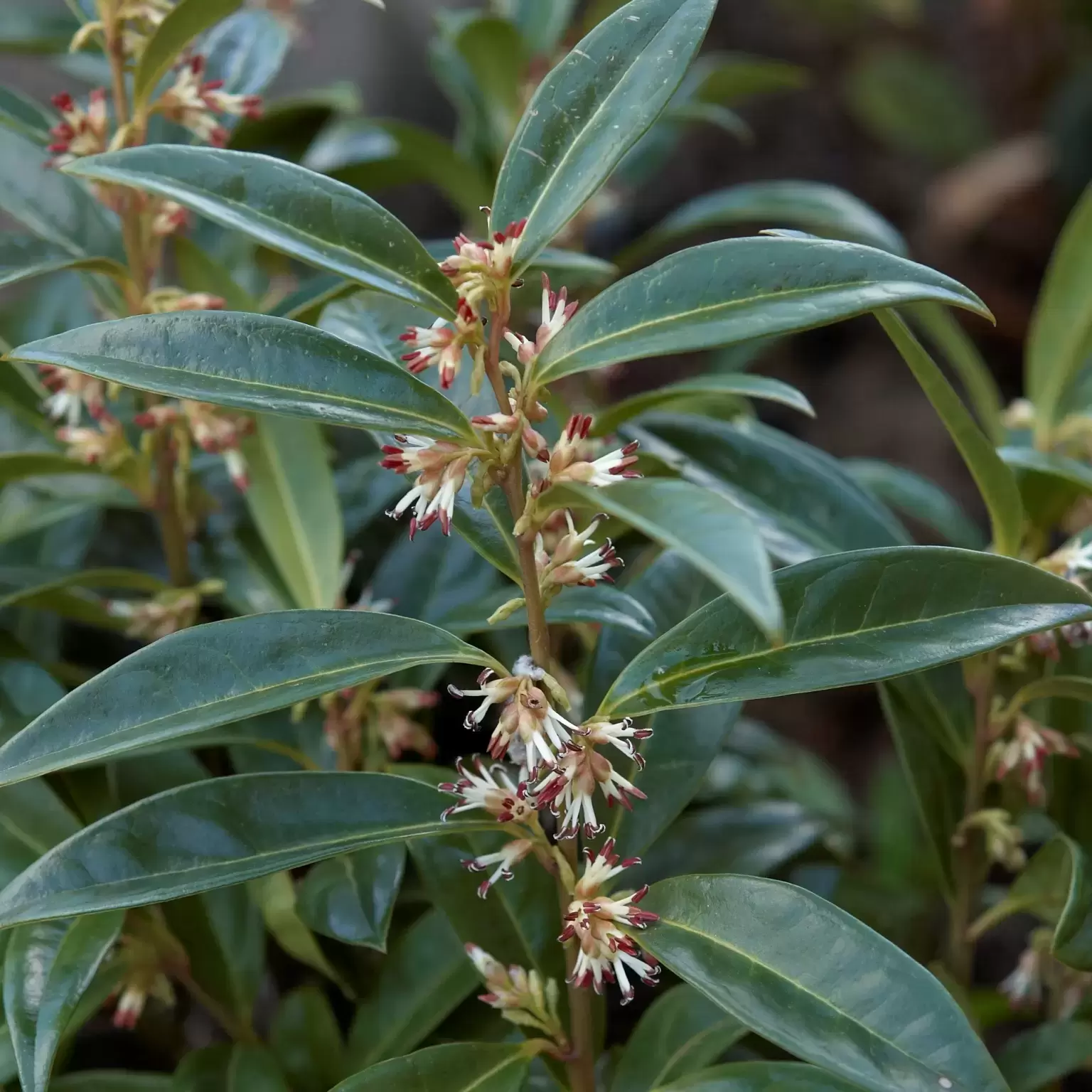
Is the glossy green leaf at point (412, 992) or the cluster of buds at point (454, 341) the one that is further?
the glossy green leaf at point (412, 992)

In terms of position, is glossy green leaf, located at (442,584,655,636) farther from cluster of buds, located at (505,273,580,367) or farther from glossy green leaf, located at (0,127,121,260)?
glossy green leaf, located at (0,127,121,260)

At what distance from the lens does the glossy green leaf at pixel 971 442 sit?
1.88ft

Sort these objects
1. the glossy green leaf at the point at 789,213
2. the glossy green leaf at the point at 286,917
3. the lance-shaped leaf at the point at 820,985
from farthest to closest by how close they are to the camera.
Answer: the glossy green leaf at the point at 789,213 → the glossy green leaf at the point at 286,917 → the lance-shaped leaf at the point at 820,985

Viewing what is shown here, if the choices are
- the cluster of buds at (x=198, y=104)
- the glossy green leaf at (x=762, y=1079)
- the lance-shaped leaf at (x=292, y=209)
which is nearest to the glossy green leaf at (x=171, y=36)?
the cluster of buds at (x=198, y=104)

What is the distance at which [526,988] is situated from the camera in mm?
615

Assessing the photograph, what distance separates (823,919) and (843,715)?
153 centimetres

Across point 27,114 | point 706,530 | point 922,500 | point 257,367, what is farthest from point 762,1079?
point 27,114

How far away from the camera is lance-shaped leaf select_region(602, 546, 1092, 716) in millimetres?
517

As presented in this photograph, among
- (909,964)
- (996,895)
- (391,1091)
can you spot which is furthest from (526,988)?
(996,895)

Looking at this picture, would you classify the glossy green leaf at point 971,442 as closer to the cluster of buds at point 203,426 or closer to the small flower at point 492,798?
the small flower at point 492,798

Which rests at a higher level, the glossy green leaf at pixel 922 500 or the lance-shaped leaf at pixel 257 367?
the lance-shaped leaf at pixel 257 367

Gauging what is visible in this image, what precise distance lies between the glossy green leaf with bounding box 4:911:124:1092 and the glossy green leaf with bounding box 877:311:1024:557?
1.69 feet

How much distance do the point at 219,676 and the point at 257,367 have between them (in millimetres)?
142

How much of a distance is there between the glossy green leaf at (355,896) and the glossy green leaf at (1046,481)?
1.47 ft
